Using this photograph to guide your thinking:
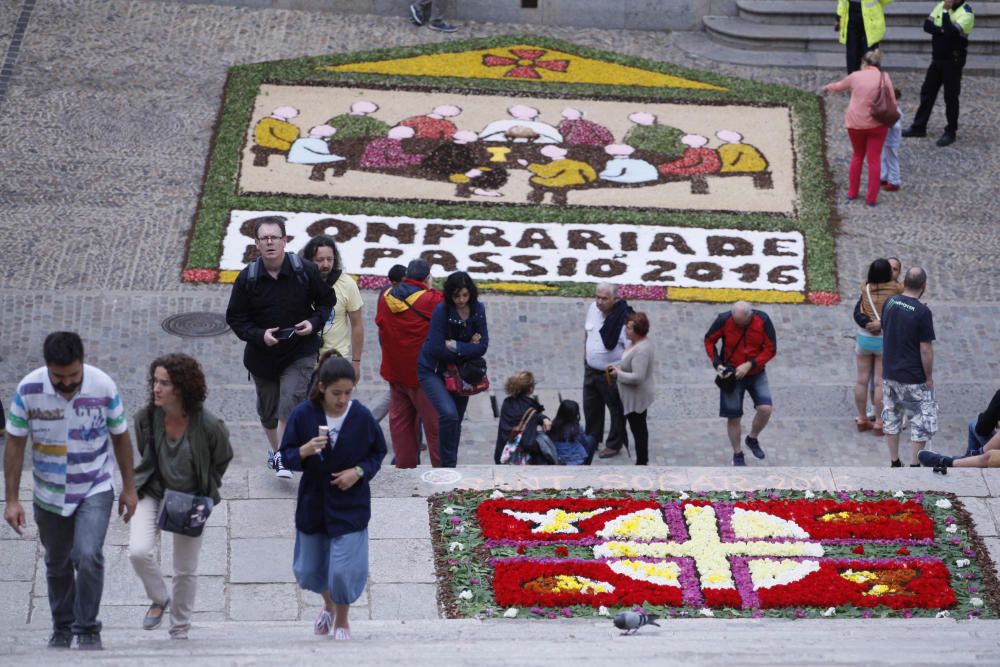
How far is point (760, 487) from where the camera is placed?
11.5 m

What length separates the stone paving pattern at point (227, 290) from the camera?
10391 millimetres

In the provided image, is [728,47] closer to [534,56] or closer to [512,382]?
[534,56]

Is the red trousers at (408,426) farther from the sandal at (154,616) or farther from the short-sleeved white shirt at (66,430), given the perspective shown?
the short-sleeved white shirt at (66,430)

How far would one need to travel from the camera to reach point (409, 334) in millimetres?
11938

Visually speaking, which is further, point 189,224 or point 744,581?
point 189,224

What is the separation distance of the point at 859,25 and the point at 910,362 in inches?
335

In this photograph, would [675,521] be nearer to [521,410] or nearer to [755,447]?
[521,410]

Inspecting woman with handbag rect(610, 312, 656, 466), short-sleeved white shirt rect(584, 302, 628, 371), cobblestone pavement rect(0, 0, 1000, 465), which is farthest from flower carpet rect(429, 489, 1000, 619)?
cobblestone pavement rect(0, 0, 1000, 465)

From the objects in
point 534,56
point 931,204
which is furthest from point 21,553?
point 534,56

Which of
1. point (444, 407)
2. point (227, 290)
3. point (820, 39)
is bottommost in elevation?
point (444, 407)

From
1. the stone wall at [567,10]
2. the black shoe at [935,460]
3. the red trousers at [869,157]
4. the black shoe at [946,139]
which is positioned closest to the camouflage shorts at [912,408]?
the black shoe at [935,460]

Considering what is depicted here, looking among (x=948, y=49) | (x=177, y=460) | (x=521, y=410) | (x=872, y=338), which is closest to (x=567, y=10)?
(x=948, y=49)

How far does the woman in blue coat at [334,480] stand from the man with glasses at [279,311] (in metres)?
2.05

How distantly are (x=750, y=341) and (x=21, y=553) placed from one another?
5.48m
